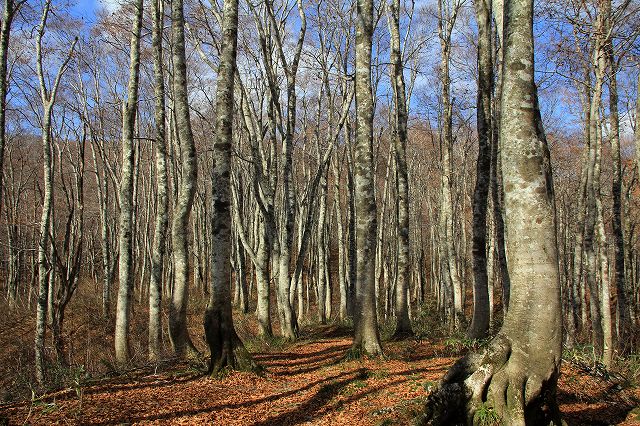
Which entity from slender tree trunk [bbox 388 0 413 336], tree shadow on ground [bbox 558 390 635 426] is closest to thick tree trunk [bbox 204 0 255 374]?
tree shadow on ground [bbox 558 390 635 426]

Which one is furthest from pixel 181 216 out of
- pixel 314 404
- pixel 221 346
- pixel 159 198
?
pixel 314 404

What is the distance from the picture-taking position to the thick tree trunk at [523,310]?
3.71 m

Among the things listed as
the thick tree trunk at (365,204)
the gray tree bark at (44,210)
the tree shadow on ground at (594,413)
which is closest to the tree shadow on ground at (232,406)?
the thick tree trunk at (365,204)

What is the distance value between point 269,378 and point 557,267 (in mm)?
4403

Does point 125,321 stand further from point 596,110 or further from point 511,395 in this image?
point 596,110

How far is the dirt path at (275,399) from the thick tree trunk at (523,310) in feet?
2.68

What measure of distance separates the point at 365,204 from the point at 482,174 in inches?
116

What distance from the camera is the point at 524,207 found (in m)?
3.89

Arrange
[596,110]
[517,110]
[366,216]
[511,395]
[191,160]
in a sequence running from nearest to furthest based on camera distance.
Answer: [511,395], [517,110], [366,216], [191,160], [596,110]

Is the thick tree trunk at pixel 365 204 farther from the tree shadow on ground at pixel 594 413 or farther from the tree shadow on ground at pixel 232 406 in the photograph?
the tree shadow on ground at pixel 594 413

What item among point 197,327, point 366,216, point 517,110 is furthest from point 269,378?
point 197,327

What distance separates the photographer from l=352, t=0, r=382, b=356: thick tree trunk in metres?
7.09

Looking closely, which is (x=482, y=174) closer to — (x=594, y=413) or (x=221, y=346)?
(x=594, y=413)

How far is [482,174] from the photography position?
8664 millimetres
